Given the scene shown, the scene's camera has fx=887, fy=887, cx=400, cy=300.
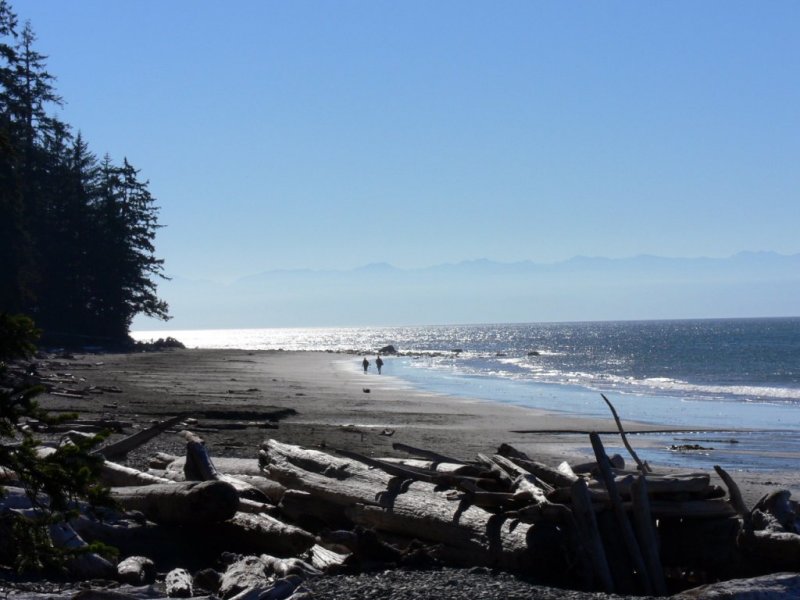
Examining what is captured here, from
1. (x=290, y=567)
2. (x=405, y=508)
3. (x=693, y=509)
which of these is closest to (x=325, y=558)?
(x=290, y=567)

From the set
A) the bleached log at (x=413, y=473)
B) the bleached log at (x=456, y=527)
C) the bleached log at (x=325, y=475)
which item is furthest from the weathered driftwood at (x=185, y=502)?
the bleached log at (x=413, y=473)

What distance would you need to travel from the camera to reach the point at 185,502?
352 inches

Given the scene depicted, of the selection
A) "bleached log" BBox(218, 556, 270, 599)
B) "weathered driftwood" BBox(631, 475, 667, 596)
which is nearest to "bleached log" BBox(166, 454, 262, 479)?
"bleached log" BBox(218, 556, 270, 599)

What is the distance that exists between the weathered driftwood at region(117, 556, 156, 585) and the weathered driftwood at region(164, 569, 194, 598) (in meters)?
0.29

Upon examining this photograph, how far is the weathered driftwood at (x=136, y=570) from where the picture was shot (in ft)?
24.8

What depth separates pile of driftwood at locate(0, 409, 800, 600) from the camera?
7.82 metres

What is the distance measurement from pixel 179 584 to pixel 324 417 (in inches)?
657

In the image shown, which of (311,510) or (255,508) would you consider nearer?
(255,508)

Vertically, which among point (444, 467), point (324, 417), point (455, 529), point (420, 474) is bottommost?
point (324, 417)

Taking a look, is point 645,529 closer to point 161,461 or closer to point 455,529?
point 455,529

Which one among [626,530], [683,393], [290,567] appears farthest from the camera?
[683,393]

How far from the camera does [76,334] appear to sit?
5681 cm

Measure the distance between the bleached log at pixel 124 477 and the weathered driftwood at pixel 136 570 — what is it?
7.22ft

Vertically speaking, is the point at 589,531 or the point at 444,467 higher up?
the point at 444,467
